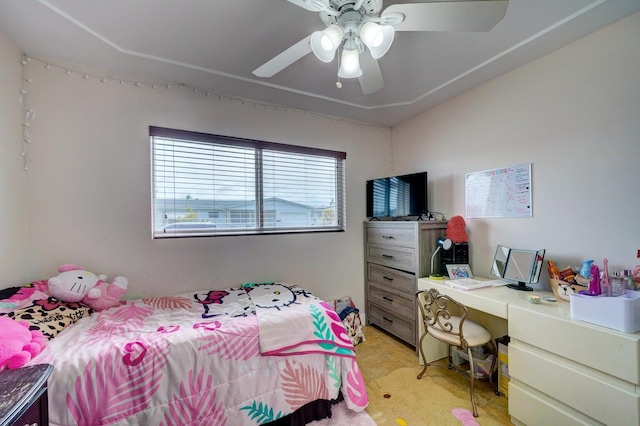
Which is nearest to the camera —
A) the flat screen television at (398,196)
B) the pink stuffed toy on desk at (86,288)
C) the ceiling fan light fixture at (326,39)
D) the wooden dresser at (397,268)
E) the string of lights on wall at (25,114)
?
the ceiling fan light fixture at (326,39)

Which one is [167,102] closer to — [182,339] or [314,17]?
[314,17]

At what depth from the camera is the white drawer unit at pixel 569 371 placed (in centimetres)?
113

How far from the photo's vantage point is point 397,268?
2.55m

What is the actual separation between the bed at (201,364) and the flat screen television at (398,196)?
1370 millimetres

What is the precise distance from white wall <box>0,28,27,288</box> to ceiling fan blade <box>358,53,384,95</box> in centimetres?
223

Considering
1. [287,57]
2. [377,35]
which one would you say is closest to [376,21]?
[377,35]

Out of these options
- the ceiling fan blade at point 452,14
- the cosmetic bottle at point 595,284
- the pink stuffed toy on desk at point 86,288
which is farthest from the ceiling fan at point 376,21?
the pink stuffed toy on desk at point 86,288

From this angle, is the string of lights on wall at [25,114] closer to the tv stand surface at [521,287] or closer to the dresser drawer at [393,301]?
the dresser drawer at [393,301]

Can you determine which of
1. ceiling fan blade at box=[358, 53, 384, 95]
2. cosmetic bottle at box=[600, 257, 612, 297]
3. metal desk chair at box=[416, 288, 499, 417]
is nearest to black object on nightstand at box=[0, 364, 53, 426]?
ceiling fan blade at box=[358, 53, 384, 95]

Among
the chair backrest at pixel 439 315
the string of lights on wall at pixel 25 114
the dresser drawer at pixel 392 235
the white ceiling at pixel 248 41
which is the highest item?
the white ceiling at pixel 248 41

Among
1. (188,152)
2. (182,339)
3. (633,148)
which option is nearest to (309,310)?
(182,339)

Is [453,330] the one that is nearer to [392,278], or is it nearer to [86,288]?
[392,278]

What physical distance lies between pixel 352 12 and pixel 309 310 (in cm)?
178

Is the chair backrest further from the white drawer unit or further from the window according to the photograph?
the window
